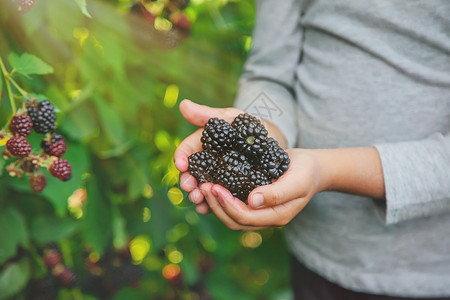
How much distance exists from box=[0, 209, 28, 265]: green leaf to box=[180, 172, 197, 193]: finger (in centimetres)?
40

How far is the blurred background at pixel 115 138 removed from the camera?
0.81 metres

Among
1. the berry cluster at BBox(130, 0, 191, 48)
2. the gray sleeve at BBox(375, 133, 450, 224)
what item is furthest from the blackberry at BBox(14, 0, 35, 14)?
the gray sleeve at BBox(375, 133, 450, 224)

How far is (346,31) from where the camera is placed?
0.86 m

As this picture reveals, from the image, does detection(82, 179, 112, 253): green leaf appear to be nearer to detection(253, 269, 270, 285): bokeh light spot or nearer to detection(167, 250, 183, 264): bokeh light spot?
detection(167, 250, 183, 264): bokeh light spot

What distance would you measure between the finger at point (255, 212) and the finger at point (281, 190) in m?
0.03

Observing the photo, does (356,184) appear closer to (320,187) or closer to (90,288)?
(320,187)

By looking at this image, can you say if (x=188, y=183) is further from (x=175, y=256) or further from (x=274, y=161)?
(x=175, y=256)

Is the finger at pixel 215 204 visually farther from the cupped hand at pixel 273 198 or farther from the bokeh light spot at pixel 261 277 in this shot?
the bokeh light spot at pixel 261 277

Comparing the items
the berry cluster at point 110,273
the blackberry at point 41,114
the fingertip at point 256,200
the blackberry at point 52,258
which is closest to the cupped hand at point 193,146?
the fingertip at point 256,200

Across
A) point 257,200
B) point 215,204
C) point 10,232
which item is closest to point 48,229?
point 10,232

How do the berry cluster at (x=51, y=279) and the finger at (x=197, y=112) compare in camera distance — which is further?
the berry cluster at (x=51, y=279)

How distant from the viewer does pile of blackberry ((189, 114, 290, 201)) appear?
28.2 inches

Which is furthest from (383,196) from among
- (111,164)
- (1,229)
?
(1,229)

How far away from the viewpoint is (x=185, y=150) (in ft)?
2.56
